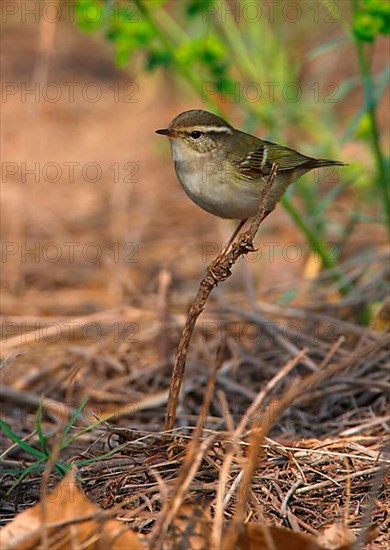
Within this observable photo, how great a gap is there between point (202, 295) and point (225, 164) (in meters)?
1.12

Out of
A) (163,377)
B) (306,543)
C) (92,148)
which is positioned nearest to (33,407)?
(163,377)

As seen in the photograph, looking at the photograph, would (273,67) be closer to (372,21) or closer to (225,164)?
(372,21)

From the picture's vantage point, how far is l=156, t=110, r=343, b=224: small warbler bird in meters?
4.27

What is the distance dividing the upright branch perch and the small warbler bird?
1.82 ft

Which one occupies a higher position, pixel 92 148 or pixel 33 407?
pixel 92 148

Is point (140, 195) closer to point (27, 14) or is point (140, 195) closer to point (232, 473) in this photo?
point (27, 14)

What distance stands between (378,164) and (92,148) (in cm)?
494

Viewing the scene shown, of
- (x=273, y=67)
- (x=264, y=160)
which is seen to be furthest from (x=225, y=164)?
(x=273, y=67)

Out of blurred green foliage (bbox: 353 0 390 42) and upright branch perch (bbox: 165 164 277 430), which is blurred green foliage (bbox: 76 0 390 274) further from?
upright branch perch (bbox: 165 164 277 430)

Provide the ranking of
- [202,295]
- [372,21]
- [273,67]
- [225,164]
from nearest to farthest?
[202,295], [225,164], [372,21], [273,67]

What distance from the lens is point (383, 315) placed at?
5695 millimetres

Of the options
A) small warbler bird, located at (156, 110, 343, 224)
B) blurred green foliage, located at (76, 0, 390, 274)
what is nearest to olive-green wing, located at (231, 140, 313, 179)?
small warbler bird, located at (156, 110, 343, 224)

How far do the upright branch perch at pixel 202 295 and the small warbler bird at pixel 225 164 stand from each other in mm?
555

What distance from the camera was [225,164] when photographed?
453 cm
